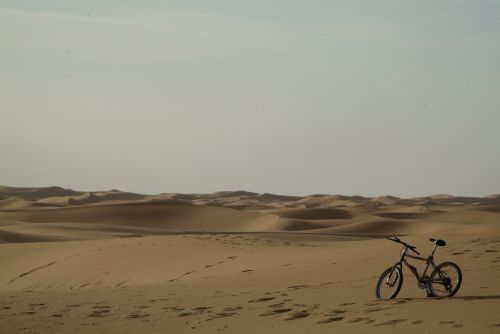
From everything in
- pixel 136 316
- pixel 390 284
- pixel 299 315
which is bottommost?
pixel 136 316

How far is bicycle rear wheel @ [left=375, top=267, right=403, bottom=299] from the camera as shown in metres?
10.3

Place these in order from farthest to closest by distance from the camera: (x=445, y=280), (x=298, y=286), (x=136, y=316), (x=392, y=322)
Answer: (x=298, y=286) < (x=136, y=316) < (x=445, y=280) < (x=392, y=322)

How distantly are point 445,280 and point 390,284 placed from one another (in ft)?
2.45

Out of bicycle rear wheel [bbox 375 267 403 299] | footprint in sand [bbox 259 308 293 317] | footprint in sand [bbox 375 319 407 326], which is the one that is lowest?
footprint in sand [bbox 259 308 293 317]

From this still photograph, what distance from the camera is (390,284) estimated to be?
1038 centimetres

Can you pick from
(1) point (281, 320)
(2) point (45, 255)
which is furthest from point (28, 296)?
(2) point (45, 255)

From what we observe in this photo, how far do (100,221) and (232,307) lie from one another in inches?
1483

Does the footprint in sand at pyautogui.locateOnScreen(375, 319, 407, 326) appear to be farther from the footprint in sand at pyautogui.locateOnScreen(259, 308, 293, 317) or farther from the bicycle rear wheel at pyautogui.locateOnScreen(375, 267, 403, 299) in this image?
the footprint in sand at pyautogui.locateOnScreen(259, 308, 293, 317)

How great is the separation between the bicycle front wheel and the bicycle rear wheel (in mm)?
419

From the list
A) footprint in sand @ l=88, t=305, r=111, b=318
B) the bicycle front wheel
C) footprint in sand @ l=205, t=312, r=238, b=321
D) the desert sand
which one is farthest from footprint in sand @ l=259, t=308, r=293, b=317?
footprint in sand @ l=88, t=305, r=111, b=318

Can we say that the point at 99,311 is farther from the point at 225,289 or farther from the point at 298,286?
the point at 298,286

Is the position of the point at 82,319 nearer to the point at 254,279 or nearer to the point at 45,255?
the point at 254,279

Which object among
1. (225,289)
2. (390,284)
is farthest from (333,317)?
(225,289)

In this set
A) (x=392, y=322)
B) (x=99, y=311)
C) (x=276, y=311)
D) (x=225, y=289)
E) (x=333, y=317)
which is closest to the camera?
(x=392, y=322)
